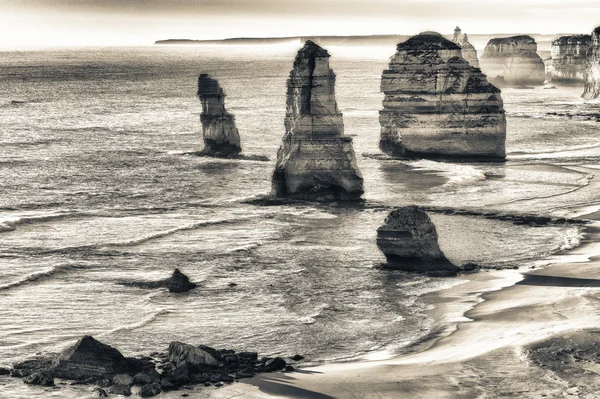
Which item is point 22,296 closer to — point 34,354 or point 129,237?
point 34,354

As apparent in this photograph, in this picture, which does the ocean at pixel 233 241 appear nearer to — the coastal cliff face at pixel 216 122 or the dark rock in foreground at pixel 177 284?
the dark rock in foreground at pixel 177 284

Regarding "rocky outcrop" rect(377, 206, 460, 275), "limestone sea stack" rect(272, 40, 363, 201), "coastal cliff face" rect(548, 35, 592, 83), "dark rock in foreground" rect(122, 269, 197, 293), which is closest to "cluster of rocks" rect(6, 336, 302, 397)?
"dark rock in foreground" rect(122, 269, 197, 293)

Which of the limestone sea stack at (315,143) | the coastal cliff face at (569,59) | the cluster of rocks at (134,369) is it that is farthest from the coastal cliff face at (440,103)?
the coastal cliff face at (569,59)

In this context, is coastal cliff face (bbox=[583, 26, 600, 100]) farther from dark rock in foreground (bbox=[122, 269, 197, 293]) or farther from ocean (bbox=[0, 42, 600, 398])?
dark rock in foreground (bbox=[122, 269, 197, 293])

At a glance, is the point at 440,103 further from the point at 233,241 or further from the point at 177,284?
the point at 177,284

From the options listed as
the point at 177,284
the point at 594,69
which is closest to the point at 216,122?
the point at 177,284
